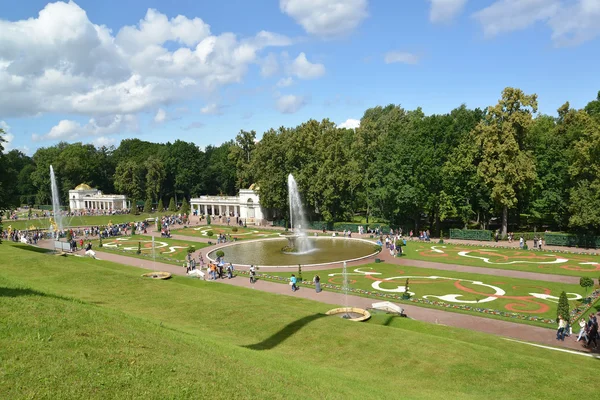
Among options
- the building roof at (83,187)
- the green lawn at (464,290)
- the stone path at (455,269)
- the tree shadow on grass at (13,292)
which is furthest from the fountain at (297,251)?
the building roof at (83,187)

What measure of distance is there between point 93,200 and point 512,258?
105 metres

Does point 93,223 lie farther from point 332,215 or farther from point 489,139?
point 489,139

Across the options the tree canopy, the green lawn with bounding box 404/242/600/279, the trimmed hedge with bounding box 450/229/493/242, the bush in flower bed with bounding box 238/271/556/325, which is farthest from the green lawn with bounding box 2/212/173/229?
the bush in flower bed with bounding box 238/271/556/325

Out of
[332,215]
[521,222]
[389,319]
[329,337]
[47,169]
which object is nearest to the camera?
[329,337]

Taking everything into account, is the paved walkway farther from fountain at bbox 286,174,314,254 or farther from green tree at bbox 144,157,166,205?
green tree at bbox 144,157,166,205

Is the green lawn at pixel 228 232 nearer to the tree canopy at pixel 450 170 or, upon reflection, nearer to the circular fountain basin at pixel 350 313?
the tree canopy at pixel 450 170

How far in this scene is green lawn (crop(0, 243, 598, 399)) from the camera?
30.1ft

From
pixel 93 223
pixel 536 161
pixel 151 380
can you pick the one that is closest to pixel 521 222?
pixel 536 161

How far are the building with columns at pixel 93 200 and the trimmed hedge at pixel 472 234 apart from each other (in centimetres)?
8568

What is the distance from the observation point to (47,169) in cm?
12438

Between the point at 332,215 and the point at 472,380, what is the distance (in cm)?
5715

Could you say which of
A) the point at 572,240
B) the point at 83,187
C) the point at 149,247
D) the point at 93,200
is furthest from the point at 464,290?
the point at 83,187

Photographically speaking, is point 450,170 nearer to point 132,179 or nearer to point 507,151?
point 507,151

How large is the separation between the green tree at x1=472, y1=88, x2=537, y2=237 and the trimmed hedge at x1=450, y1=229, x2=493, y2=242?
77.5 inches
